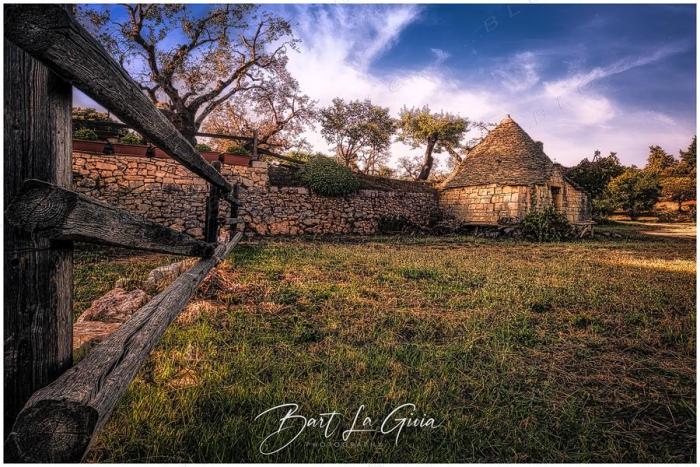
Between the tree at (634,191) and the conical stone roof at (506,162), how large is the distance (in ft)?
51.2

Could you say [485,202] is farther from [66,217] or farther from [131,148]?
[66,217]

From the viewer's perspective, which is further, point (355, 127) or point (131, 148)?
point (355, 127)

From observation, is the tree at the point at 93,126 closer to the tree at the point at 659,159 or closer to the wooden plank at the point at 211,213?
the wooden plank at the point at 211,213

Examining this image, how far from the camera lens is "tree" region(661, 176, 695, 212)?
26.7m

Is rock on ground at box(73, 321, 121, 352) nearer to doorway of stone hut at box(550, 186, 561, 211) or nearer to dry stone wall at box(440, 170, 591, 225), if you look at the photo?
dry stone wall at box(440, 170, 591, 225)

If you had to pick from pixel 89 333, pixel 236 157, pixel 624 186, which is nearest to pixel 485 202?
pixel 236 157

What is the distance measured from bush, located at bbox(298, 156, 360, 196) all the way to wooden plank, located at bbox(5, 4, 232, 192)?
37.5ft

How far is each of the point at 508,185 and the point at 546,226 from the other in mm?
2463

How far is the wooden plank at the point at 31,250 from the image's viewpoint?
78 centimetres

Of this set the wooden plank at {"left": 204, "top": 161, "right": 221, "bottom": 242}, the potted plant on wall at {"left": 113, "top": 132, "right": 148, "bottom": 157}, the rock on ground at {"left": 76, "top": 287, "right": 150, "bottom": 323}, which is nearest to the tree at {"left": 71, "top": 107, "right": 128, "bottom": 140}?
the potted plant on wall at {"left": 113, "top": 132, "right": 148, "bottom": 157}

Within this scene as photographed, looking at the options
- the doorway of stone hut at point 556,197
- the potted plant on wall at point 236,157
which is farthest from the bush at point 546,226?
the potted plant on wall at point 236,157

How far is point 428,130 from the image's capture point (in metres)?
24.6

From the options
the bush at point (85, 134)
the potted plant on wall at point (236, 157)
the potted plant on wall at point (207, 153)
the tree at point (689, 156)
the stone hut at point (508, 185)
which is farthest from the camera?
the tree at point (689, 156)

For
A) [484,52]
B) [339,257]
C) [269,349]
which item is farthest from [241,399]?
[484,52]
